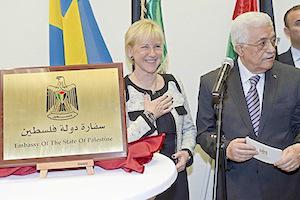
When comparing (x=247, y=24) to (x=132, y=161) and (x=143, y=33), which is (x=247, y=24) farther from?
(x=132, y=161)

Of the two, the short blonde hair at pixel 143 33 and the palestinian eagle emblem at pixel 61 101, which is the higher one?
the short blonde hair at pixel 143 33

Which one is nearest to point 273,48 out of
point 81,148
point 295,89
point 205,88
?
point 295,89

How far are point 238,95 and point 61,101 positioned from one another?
103 centimetres

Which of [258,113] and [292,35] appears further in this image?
[292,35]

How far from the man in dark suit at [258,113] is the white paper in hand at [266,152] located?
0.15m

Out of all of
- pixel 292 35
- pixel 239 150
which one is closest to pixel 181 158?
pixel 239 150

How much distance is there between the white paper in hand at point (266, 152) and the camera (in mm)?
1828

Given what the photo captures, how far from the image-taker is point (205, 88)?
218 centimetres

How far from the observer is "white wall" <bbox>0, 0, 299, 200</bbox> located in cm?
299

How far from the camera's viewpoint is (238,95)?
6.97 ft

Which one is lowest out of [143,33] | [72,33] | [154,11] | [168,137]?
[168,137]

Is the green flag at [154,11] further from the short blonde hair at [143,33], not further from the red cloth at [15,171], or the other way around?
the red cloth at [15,171]

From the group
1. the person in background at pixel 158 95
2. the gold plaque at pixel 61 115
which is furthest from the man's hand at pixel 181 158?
the gold plaque at pixel 61 115

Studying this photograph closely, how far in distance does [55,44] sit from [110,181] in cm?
170
